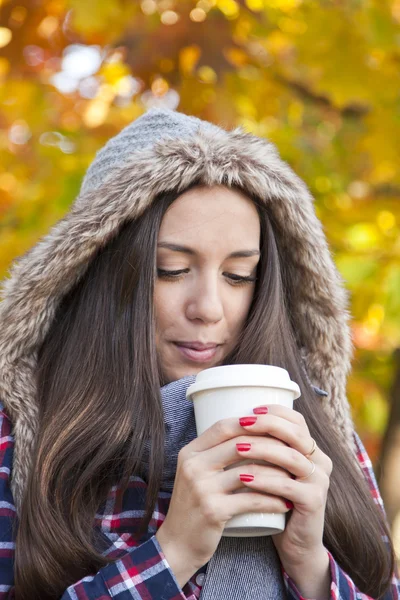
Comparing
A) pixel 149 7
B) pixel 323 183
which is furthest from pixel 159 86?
pixel 323 183

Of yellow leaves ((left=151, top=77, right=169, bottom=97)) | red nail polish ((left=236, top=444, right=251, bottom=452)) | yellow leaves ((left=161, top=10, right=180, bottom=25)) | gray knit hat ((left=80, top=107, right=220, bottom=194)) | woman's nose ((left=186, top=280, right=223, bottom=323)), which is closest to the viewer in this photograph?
red nail polish ((left=236, top=444, right=251, bottom=452))

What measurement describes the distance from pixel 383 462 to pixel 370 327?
2.29ft

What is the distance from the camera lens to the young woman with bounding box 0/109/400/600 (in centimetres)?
179

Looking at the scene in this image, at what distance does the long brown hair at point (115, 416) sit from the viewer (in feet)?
6.39

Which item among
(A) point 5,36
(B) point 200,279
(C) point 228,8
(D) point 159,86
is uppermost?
(C) point 228,8

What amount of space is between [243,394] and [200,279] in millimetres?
493

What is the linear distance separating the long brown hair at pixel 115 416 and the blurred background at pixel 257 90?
3.01 feet

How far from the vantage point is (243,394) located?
1747mm

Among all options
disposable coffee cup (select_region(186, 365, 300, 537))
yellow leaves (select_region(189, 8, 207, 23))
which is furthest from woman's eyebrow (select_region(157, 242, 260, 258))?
yellow leaves (select_region(189, 8, 207, 23))

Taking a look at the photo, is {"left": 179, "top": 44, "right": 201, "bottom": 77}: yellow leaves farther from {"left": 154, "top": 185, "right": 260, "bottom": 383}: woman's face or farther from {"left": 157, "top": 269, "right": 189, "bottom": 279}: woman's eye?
{"left": 157, "top": 269, "right": 189, "bottom": 279}: woman's eye

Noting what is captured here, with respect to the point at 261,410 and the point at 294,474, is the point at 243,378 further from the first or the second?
the point at 294,474

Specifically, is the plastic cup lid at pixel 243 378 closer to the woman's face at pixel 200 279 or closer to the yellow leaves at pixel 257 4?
the woman's face at pixel 200 279

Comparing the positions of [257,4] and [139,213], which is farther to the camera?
[257,4]

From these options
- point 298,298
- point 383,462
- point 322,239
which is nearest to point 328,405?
point 298,298
